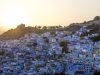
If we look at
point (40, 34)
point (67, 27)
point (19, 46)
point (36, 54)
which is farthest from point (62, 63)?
point (67, 27)

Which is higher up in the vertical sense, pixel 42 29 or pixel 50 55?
pixel 42 29

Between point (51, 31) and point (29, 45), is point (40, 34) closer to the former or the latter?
point (51, 31)

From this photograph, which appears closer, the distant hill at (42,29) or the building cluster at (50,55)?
the building cluster at (50,55)

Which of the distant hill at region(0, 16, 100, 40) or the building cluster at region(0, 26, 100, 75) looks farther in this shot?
the distant hill at region(0, 16, 100, 40)

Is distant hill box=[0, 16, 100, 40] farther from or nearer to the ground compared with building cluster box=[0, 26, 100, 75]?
farther from the ground

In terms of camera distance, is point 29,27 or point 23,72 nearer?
point 23,72

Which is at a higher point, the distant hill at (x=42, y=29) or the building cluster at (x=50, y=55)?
the distant hill at (x=42, y=29)

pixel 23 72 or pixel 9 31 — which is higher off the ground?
pixel 9 31

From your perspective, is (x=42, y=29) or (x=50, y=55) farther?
(x=42, y=29)
